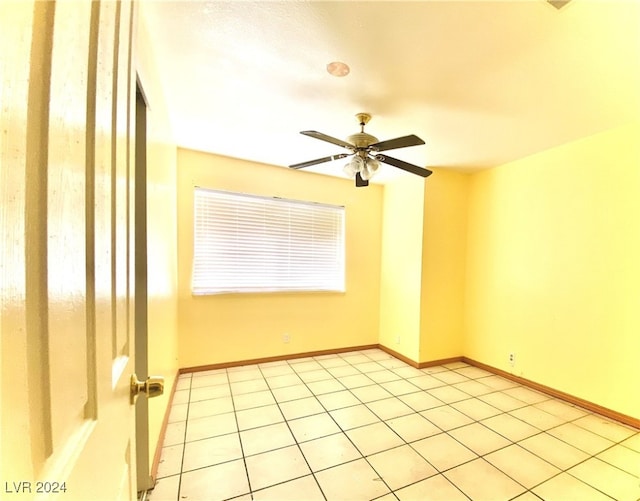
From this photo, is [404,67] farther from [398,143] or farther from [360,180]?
[360,180]

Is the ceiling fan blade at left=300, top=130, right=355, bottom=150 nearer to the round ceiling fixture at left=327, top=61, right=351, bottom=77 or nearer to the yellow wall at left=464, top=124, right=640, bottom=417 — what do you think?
the round ceiling fixture at left=327, top=61, right=351, bottom=77

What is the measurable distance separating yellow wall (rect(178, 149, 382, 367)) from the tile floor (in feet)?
1.51

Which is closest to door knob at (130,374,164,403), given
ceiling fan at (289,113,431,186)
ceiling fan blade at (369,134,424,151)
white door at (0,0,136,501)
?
white door at (0,0,136,501)

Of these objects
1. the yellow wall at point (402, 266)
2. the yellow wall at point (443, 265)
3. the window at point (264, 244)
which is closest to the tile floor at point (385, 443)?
the yellow wall at point (443, 265)

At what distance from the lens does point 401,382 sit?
302 centimetres

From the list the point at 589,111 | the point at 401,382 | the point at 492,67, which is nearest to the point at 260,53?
the point at 492,67

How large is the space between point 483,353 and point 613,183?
84.6 inches

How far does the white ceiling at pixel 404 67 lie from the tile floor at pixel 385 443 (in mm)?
2428

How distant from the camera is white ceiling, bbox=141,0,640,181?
4.33 feet

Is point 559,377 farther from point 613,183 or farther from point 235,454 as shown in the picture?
point 235,454

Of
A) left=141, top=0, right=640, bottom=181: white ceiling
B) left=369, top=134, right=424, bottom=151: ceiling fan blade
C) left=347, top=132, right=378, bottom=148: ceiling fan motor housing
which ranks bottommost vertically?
left=369, top=134, right=424, bottom=151: ceiling fan blade

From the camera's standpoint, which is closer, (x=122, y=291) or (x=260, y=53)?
(x=122, y=291)

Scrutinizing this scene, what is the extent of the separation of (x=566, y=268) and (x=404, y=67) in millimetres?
2430

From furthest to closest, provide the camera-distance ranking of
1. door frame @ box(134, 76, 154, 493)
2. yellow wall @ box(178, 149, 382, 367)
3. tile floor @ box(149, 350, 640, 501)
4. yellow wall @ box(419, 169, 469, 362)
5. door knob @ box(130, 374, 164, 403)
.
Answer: yellow wall @ box(419, 169, 469, 362) < yellow wall @ box(178, 149, 382, 367) < tile floor @ box(149, 350, 640, 501) < door frame @ box(134, 76, 154, 493) < door knob @ box(130, 374, 164, 403)
